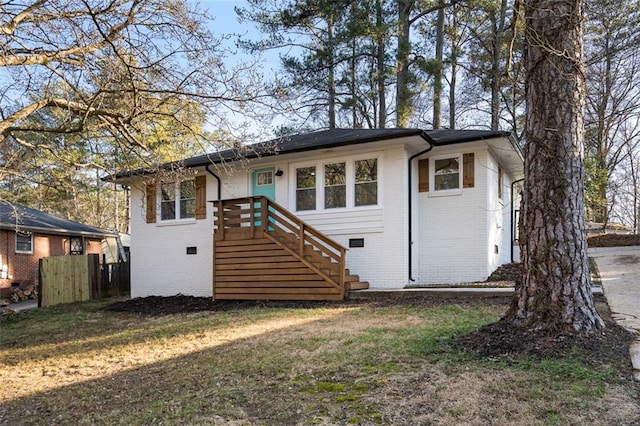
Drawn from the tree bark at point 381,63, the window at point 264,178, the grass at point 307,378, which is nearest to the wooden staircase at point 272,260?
the window at point 264,178

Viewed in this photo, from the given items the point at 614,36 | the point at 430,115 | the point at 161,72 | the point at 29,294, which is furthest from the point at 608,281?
the point at 29,294

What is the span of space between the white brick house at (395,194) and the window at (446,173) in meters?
0.02

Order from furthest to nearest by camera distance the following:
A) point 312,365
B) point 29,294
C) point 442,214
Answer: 1. point 29,294
2. point 442,214
3. point 312,365

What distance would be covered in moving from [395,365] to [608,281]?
6.35m

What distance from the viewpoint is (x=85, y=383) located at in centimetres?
473

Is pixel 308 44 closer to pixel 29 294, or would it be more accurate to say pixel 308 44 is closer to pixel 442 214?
pixel 442 214

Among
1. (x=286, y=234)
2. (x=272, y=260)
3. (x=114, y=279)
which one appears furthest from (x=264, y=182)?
(x=114, y=279)

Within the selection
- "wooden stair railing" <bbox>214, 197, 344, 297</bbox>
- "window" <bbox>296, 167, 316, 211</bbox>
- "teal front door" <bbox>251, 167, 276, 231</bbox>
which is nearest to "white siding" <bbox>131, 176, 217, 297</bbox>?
"teal front door" <bbox>251, 167, 276, 231</bbox>

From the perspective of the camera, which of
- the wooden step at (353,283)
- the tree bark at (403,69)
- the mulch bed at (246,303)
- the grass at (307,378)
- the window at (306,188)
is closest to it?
the grass at (307,378)

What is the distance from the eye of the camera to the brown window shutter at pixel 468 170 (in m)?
10.4

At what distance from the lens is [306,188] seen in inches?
450

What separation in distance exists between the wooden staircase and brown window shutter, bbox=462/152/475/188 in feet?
10.6

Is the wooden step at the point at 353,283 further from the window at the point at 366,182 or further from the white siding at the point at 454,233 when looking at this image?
→ the window at the point at 366,182

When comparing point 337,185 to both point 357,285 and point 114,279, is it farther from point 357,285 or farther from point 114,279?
point 114,279
